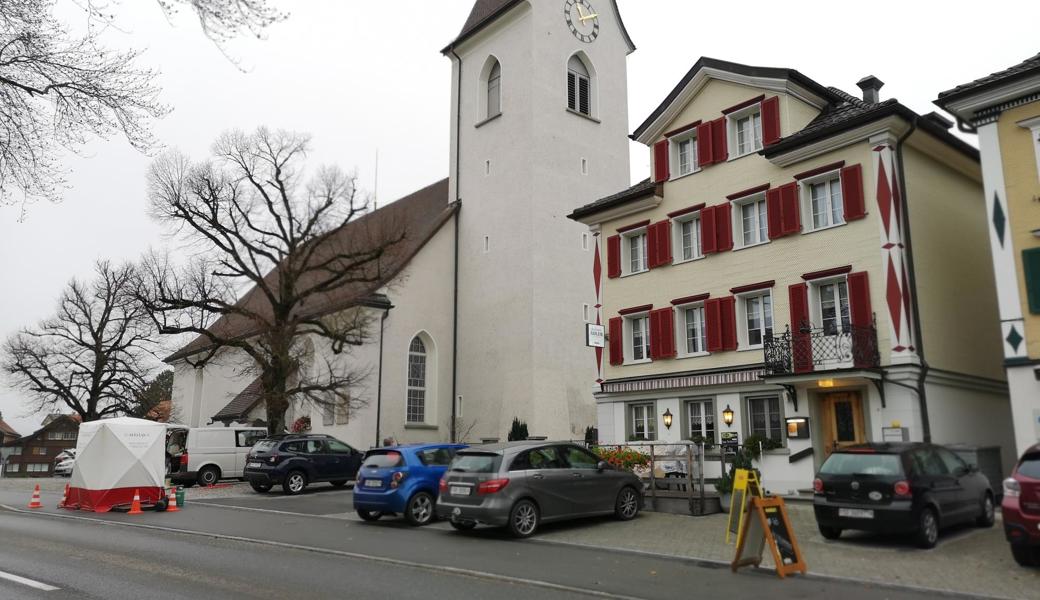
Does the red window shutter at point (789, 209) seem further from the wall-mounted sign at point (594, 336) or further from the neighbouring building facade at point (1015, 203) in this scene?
the wall-mounted sign at point (594, 336)

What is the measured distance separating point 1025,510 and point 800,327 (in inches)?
376

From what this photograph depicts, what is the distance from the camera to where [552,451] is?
13820 millimetres

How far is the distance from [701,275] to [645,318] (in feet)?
8.08

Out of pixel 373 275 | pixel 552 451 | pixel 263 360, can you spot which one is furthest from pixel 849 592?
pixel 373 275

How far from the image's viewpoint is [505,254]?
34594 millimetres

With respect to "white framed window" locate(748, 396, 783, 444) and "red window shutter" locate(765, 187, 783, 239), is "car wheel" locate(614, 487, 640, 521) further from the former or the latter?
"red window shutter" locate(765, 187, 783, 239)

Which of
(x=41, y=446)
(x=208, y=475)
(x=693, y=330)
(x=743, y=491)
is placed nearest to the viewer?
(x=743, y=491)

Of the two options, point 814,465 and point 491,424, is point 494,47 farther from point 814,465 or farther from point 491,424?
point 814,465

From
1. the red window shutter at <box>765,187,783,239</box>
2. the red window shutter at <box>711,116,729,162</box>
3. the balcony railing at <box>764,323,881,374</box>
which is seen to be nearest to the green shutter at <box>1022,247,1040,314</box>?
the balcony railing at <box>764,323,881,374</box>

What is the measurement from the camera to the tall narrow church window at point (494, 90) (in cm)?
3672

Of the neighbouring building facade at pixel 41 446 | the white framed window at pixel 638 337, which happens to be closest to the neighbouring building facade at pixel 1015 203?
the white framed window at pixel 638 337

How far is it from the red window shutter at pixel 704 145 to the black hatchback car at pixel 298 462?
13.5 m

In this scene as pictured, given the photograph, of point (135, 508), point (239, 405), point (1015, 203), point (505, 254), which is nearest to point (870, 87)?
point (1015, 203)

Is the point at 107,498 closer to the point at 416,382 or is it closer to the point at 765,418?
the point at 765,418
